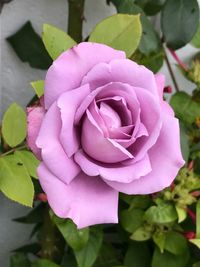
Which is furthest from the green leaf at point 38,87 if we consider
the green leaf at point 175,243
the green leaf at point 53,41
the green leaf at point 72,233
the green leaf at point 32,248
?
the green leaf at point 32,248

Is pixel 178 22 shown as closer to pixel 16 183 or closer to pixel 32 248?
pixel 16 183

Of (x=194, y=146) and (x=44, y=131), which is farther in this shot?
(x=194, y=146)

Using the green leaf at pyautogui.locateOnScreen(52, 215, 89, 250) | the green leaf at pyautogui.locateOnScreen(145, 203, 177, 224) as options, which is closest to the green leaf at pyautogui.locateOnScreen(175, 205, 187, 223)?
the green leaf at pyautogui.locateOnScreen(145, 203, 177, 224)

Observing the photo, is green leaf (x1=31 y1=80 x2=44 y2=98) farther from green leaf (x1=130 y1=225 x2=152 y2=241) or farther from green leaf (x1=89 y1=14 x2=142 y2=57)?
green leaf (x1=130 y1=225 x2=152 y2=241)

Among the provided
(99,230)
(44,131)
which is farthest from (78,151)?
(99,230)

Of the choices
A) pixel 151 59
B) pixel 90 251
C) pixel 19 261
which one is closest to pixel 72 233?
pixel 90 251

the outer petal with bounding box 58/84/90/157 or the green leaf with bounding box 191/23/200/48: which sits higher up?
the outer petal with bounding box 58/84/90/157

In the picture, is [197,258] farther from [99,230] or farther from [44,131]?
[44,131]
